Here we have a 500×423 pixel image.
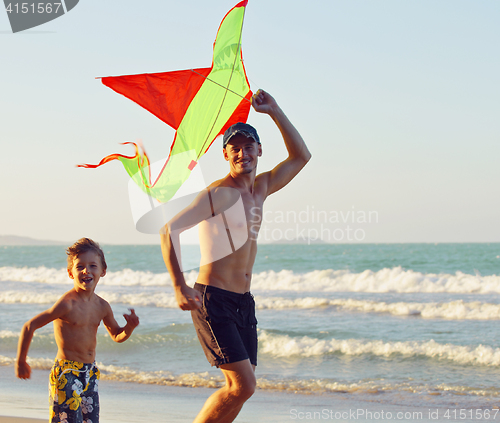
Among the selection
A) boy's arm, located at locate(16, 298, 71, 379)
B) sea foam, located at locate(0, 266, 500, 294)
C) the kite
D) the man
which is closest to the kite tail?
the kite

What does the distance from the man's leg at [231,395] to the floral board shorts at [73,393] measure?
0.63 metres

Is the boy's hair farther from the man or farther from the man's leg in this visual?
the man's leg

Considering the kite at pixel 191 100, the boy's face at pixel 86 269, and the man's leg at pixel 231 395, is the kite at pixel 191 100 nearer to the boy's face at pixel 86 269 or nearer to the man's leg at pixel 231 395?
the boy's face at pixel 86 269

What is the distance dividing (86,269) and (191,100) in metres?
1.44

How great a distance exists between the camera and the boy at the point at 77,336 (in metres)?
2.99

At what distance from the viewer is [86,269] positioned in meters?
3.16

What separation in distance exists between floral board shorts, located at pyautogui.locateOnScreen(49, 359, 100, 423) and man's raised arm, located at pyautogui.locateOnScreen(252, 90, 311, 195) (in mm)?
1625

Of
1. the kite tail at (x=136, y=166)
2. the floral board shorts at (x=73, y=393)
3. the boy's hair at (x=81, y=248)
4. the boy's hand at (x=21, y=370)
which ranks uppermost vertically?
the kite tail at (x=136, y=166)

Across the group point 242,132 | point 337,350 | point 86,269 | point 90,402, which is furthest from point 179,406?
point 337,350

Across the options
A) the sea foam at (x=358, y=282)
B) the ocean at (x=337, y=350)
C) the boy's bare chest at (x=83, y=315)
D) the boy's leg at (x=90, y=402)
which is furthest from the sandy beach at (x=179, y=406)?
the sea foam at (x=358, y=282)

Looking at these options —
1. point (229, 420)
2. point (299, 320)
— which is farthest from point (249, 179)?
point (299, 320)

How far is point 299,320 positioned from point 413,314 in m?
2.77

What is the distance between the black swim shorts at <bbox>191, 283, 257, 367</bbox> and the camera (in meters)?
3.17

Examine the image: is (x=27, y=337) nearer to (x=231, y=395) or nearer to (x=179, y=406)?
(x=231, y=395)
